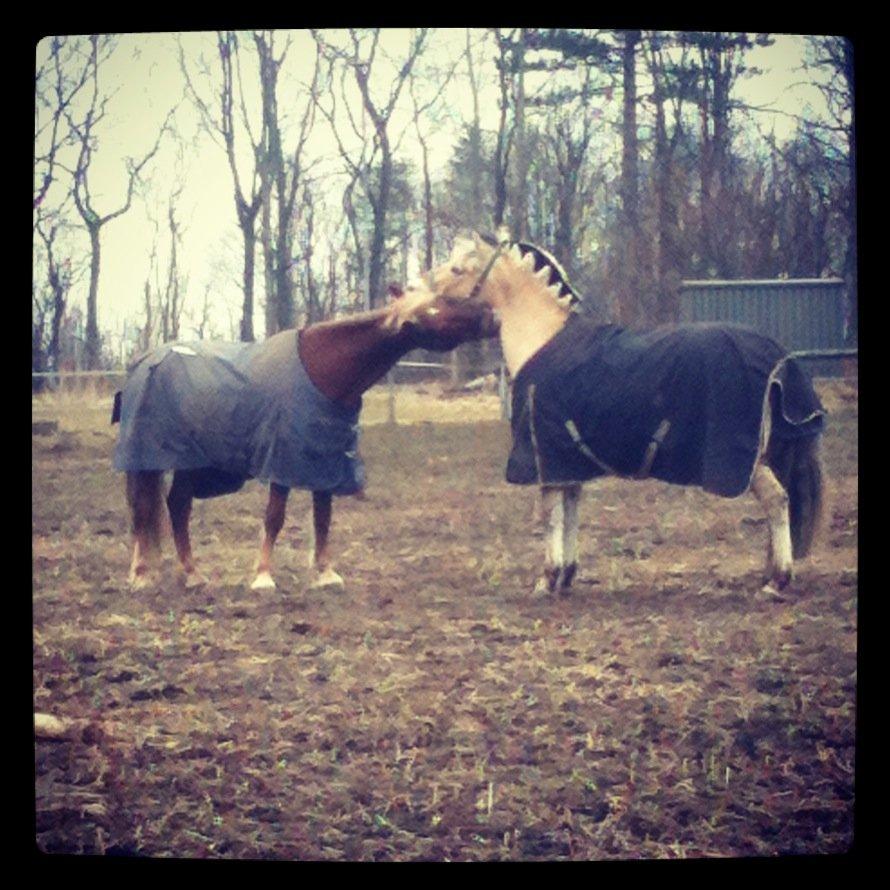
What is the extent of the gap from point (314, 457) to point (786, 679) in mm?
1432

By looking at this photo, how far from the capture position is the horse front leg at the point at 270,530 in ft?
11.8

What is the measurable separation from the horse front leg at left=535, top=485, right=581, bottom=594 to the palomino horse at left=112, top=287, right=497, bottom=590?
49 centimetres

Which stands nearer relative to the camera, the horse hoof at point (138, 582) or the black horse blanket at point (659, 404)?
the black horse blanket at point (659, 404)

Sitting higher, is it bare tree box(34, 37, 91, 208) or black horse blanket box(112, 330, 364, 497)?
bare tree box(34, 37, 91, 208)

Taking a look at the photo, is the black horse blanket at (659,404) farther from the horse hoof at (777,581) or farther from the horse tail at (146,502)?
the horse tail at (146,502)

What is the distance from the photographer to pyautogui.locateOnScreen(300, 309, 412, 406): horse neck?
3580 mm

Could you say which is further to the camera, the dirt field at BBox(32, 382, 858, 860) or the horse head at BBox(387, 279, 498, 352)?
the horse head at BBox(387, 279, 498, 352)

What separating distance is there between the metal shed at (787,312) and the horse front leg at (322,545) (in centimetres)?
112

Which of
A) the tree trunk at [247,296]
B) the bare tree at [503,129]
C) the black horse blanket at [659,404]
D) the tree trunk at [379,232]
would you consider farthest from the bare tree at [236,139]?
the black horse blanket at [659,404]

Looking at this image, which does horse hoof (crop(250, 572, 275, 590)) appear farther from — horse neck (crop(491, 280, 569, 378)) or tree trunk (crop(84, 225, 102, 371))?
horse neck (crop(491, 280, 569, 378))

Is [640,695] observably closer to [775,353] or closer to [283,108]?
[775,353]

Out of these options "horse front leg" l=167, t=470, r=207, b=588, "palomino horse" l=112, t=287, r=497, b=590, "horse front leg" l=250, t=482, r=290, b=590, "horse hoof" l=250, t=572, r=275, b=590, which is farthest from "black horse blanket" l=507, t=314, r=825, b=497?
"horse front leg" l=167, t=470, r=207, b=588

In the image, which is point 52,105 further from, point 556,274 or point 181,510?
point 556,274

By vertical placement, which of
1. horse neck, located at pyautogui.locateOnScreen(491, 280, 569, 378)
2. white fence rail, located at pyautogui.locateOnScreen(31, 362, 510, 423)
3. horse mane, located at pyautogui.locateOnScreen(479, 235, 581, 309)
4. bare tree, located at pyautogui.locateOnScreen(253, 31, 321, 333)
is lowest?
white fence rail, located at pyautogui.locateOnScreen(31, 362, 510, 423)
